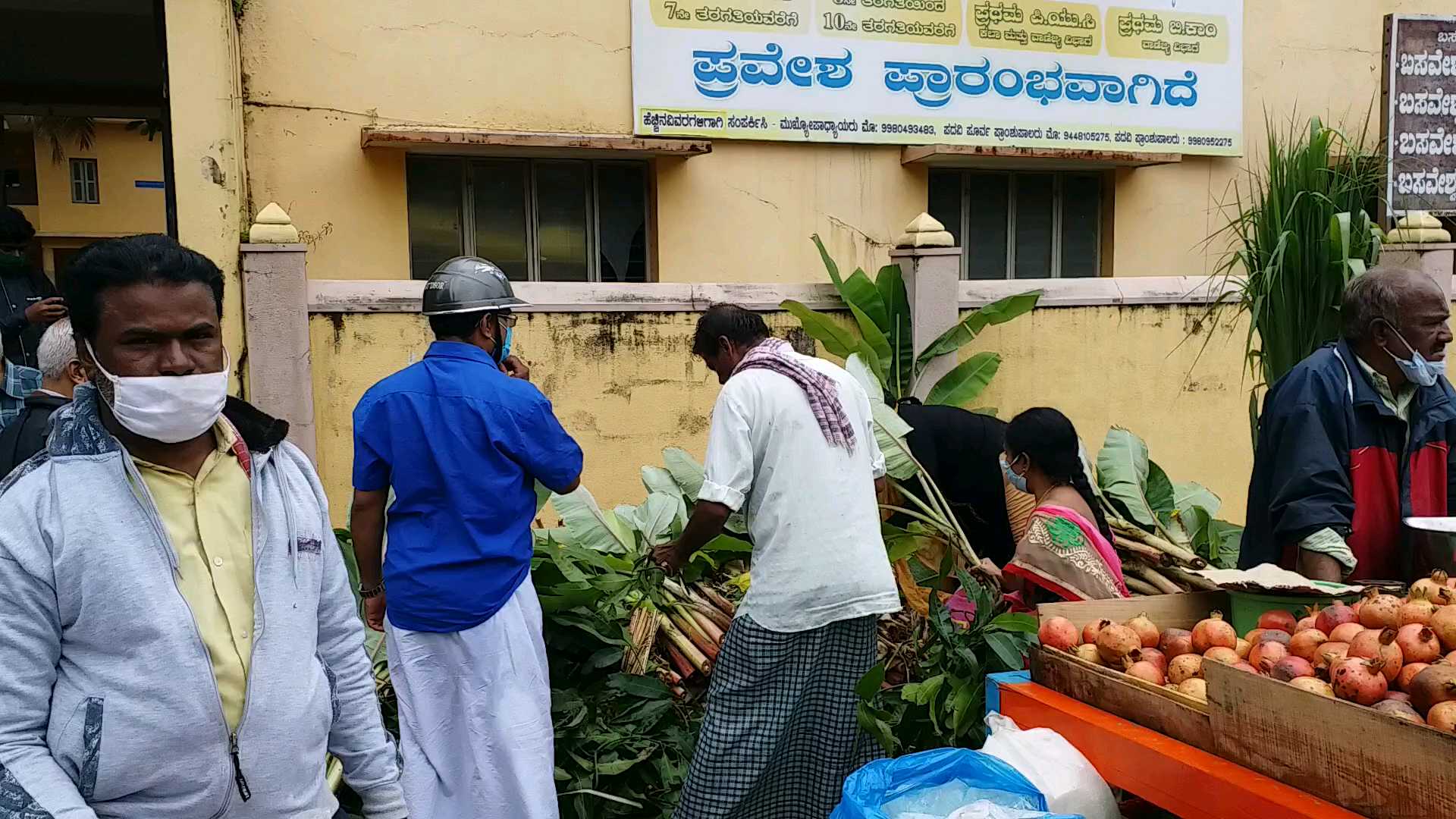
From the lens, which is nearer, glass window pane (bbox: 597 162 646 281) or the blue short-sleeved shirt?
the blue short-sleeved shirt

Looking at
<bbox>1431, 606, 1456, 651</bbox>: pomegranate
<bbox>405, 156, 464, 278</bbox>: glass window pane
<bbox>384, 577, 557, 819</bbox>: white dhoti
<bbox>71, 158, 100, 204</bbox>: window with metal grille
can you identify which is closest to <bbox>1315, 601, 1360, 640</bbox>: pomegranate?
<bbox>1431, 606, 1456, 651</bbox>: pomegranate

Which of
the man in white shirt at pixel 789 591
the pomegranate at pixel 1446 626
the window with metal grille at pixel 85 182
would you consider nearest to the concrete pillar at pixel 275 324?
the man in white shirt at pixel 789 591

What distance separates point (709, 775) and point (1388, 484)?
7.46ft

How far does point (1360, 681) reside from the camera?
6.75 ft

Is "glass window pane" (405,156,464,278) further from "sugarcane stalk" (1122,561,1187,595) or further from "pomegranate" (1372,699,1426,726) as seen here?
"pomegranate" (1372,699,1426,726)

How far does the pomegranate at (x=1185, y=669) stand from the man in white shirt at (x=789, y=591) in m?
1.23

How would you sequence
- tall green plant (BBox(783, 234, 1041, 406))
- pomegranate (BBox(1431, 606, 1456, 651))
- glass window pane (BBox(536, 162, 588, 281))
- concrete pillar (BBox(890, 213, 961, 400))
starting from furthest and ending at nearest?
glass window pane (BBox(536, 162, 588, 281)) < concrete pillar (BBox(890, 213, 961, 400)) < tall green plant (BBox(783, 234, 1041, 406)) < pomegranate (BBox(1431, 606, 1456, 651))

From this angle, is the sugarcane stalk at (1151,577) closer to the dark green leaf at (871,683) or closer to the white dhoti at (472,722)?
the dark green leaf at (871,683)

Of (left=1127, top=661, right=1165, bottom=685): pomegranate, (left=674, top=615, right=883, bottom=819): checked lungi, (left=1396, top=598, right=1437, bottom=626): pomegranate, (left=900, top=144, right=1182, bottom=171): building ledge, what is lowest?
(left=674, top=615, right=883, bottom=819): checked lungi

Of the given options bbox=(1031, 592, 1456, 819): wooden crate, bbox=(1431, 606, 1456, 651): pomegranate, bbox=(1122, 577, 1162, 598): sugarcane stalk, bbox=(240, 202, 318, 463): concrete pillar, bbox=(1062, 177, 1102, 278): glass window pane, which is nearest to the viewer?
bbox=(1031, 592, 1456, 819): wooden crate

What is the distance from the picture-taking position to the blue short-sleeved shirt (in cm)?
331

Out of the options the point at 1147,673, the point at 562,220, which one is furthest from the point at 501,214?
the point at 1147,673

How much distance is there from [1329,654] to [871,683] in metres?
1.40

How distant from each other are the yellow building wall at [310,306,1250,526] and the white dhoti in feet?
9.09
